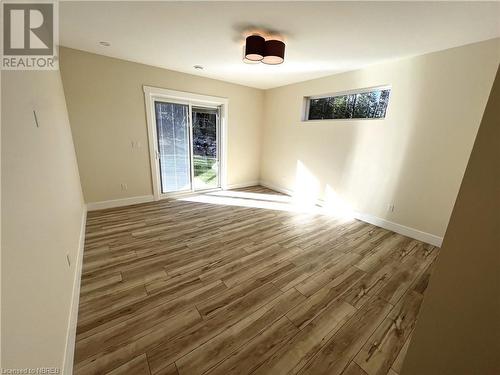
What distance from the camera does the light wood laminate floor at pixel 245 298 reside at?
50.9 inches

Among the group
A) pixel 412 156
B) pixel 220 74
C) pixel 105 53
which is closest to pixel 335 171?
pixel 412 156

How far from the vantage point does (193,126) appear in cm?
432

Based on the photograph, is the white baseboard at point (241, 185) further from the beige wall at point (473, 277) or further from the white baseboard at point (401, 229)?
the beige wall at point (473, 277)

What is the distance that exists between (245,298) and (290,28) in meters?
2.69

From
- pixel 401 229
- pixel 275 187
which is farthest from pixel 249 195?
pixel 401 229

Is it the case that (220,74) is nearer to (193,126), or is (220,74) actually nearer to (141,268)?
(193,126)

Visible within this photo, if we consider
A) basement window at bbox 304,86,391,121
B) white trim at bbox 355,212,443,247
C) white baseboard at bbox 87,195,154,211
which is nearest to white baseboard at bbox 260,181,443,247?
white trim at bbox 355,212,443,247

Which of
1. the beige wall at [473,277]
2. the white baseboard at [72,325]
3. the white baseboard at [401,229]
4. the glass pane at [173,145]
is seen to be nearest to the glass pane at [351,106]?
the white baseboard at [401,229]

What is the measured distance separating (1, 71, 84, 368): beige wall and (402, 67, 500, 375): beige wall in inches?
60.0

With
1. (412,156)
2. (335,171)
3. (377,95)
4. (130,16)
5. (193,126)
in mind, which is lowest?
(335,171)

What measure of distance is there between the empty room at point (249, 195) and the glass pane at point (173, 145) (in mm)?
41

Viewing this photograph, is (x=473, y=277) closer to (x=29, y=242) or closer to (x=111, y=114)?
(x=29, y=242)

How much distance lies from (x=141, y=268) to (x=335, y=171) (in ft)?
11.3

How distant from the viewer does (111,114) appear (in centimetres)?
333
